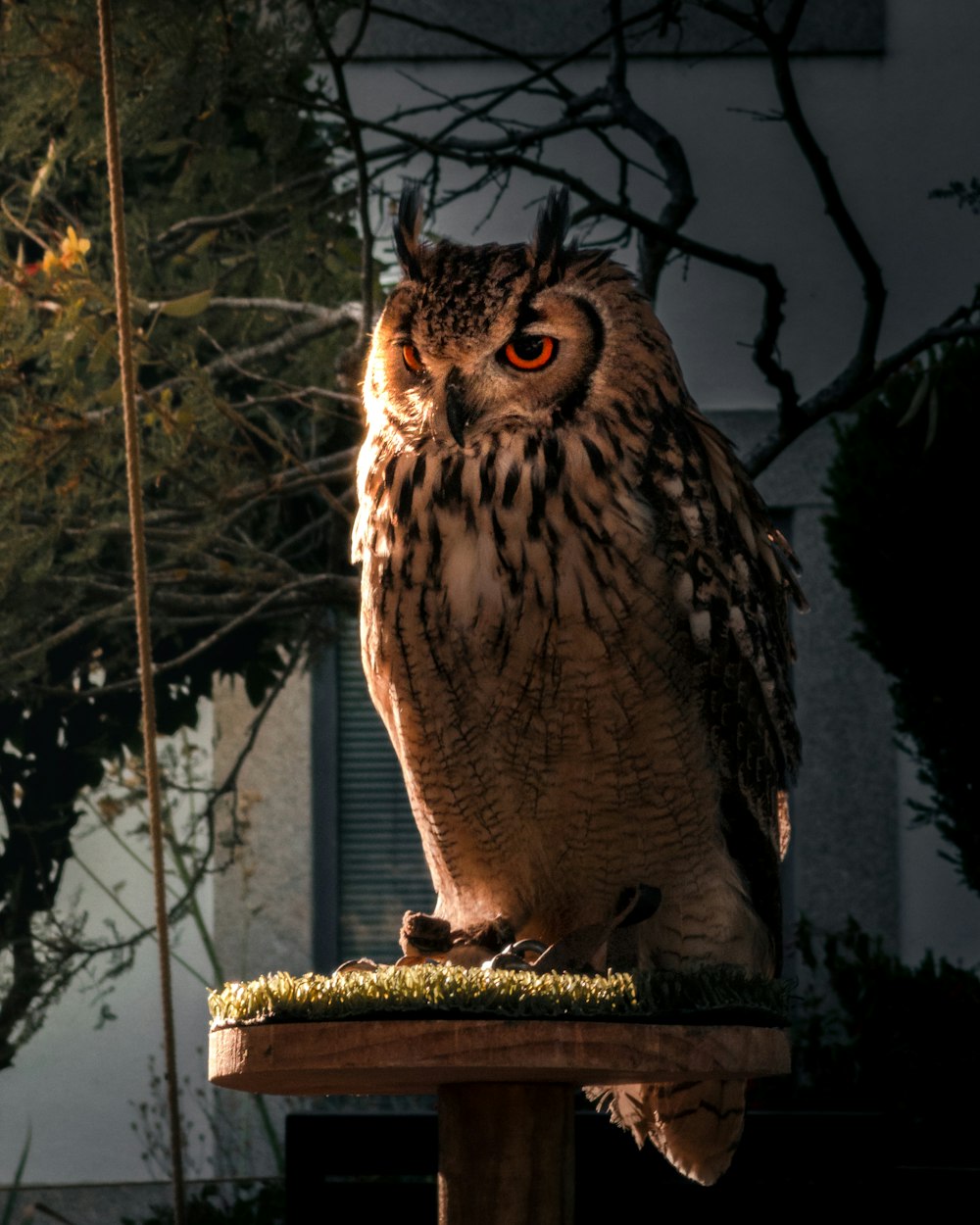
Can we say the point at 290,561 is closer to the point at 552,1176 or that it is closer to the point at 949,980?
the point at 949,980

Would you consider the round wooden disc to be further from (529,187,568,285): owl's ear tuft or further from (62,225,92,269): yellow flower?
(62,225,92,269): yellow flower

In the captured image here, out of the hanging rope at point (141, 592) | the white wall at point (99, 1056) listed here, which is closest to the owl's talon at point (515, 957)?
the hanging rope at point (141, 592)

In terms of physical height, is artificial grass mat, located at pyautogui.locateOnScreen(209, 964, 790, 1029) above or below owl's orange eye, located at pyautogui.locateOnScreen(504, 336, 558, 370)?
below

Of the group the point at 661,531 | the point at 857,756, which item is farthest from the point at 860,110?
the point at 661,531

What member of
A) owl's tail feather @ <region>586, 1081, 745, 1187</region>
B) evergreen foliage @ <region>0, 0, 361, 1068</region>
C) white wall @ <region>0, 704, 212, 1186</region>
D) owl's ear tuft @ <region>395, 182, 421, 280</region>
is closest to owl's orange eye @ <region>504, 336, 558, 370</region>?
owl's ear tuft @ <region>395, 182, 421, 280</region>

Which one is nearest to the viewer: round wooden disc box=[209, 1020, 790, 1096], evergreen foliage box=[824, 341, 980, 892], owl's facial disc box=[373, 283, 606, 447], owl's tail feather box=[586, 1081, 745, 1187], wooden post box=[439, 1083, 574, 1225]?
round wooden disc box=[209, 1020, 790, 1096]

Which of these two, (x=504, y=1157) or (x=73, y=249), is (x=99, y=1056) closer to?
(x=73, y=249)

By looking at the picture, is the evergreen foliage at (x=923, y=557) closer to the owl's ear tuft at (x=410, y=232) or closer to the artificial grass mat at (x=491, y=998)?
the owl's ear tuft at (x=410, y=232)

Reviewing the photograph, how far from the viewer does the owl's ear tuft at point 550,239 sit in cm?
121

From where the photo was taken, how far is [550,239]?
122 centimetres

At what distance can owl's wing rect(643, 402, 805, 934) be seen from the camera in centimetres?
126

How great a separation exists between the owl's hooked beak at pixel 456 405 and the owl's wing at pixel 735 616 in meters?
0.17

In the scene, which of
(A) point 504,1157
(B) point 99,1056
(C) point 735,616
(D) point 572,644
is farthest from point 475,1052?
(B) point 99,1056

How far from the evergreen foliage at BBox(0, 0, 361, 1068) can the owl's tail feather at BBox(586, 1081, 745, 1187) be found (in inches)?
44.0
